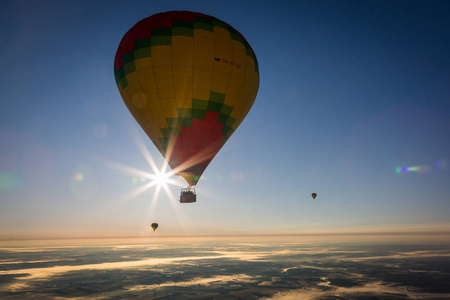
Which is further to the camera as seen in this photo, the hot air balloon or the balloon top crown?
the balloon top crown

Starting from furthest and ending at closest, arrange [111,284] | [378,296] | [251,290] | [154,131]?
1. [111,284]
2. [251,290]
3. [378,296]
4. [154,131]

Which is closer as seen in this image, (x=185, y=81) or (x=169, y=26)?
(x=185, y=81)

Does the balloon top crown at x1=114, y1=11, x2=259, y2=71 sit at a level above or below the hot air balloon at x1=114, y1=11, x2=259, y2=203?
above

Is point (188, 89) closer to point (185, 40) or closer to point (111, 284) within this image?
point (185, 40)

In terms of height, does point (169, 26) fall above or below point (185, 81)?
above

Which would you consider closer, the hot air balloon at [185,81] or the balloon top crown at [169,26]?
the hot air balloon at [185,81]

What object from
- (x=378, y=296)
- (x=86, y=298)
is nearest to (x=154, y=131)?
(x=86, y=298)

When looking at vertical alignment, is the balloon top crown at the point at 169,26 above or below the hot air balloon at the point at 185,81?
above

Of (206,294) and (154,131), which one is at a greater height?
(154,131)
